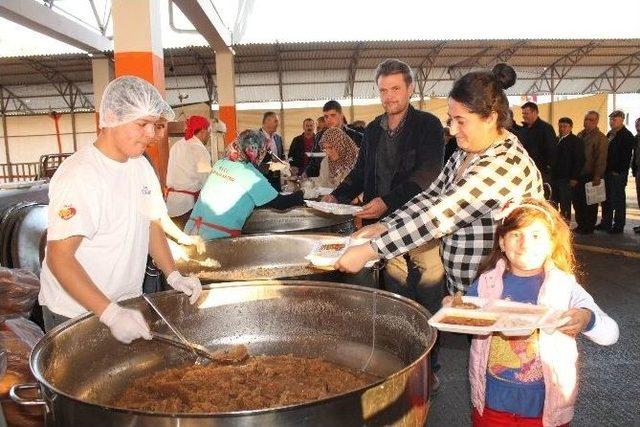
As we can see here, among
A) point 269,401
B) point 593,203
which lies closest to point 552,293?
point 269,401

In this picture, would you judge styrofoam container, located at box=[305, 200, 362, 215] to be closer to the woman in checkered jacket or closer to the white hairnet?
the woman in checkered jacket

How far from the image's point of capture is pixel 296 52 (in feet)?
57.9

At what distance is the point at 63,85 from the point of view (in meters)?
20.7

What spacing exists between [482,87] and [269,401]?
1.33 metres

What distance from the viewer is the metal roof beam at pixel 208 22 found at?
859 cm

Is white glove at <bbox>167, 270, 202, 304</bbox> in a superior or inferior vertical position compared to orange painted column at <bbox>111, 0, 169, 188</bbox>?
inferior

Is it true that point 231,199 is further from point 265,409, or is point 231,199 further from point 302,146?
point 302,146

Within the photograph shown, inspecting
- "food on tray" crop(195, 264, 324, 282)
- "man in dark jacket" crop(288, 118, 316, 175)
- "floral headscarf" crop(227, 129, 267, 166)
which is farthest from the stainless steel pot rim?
"man in dark jacket" crop(288, 118, 316, 175)

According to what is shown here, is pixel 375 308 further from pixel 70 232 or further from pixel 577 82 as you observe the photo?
pixel 577 82

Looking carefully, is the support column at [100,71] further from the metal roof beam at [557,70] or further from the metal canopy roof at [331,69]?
the metal roof beam at [557,70]

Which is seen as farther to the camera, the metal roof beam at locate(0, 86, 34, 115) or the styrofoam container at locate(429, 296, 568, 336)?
the metal roof beam at locate(0, 86, 34, 115)

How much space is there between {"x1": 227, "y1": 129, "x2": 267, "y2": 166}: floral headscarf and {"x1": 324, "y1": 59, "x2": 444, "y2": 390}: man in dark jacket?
0.86 meters

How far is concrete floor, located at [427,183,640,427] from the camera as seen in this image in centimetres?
306

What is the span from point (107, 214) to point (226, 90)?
12.6 meters
